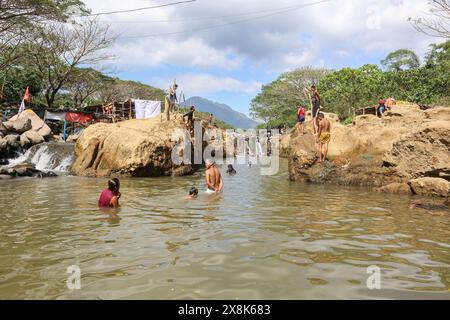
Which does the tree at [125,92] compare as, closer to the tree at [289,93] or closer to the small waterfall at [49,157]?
the tree at [289,93]

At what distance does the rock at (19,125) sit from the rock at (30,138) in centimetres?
69

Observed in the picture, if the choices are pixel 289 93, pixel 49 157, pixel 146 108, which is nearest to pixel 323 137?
pixel 49 157

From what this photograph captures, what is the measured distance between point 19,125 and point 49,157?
4.52 m

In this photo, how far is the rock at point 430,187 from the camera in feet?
31.0

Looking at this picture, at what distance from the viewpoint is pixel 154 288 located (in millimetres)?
3666

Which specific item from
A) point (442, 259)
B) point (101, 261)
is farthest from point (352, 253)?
point (101, 261)

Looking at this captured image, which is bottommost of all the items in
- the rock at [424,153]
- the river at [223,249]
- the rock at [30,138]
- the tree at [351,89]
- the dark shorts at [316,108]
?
the river at [223,249]

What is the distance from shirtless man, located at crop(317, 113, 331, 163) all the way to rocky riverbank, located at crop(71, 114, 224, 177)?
6.35 metres

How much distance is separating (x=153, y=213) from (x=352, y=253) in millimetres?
4271

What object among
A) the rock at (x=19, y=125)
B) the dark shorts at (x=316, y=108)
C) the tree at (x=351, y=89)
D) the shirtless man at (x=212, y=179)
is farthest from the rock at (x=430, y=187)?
the tree at (x=351, y=89)

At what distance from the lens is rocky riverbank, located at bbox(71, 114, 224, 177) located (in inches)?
600

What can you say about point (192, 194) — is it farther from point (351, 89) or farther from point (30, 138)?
point (351, 89)

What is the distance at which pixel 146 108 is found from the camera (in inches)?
1033
